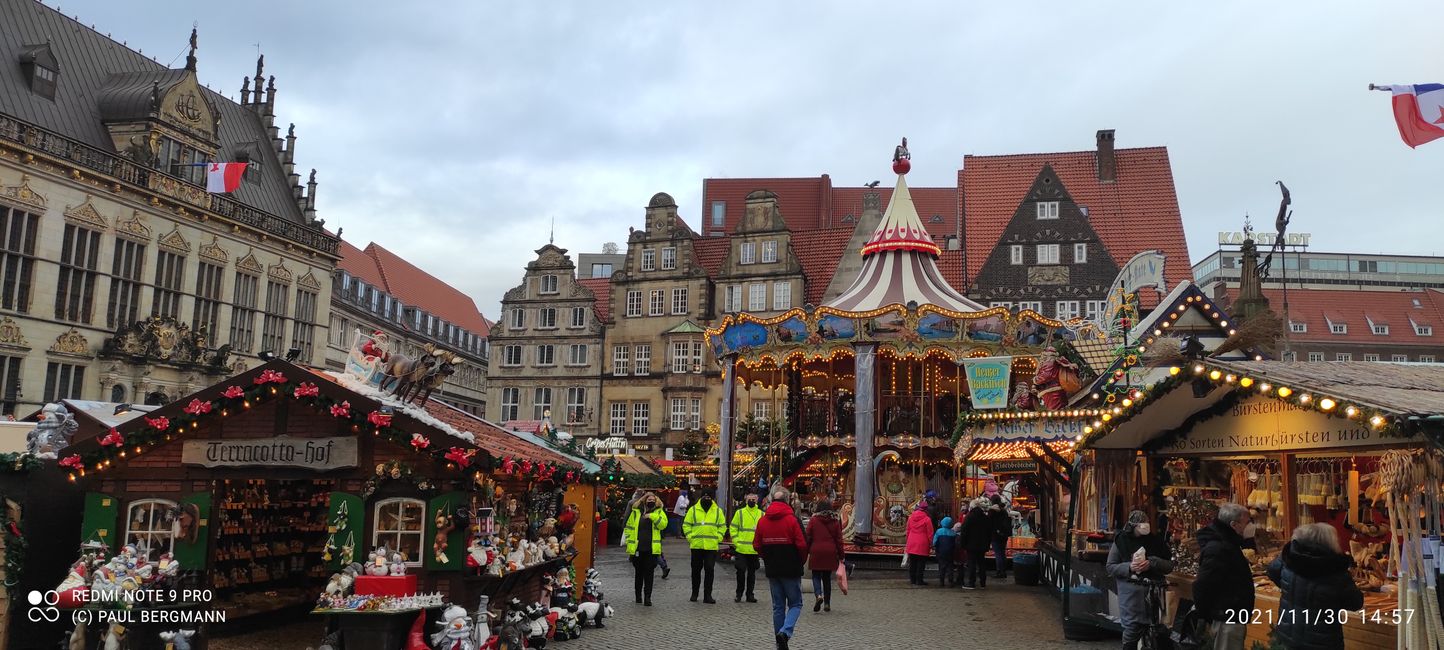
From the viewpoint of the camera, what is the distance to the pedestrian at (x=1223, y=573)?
275 inches

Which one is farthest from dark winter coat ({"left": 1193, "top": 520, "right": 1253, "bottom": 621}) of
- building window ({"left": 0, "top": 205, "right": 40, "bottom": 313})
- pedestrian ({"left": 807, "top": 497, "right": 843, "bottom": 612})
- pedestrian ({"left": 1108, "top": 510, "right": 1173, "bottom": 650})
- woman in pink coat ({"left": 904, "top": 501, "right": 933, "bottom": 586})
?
building window ({"left": 0, "top": 205, "right": 40, "bottom": 313})

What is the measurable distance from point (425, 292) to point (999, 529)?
47.5 m

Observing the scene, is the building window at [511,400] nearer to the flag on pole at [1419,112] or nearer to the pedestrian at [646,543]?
the pedestrian at [646,543]

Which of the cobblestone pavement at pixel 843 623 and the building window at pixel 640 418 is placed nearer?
the cobblestone pavement at pixel 843 623

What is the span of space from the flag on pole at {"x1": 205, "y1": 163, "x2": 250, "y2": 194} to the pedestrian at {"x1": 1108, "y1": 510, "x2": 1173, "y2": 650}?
25978 millimetres

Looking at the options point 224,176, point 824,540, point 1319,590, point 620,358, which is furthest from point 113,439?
point 620,358

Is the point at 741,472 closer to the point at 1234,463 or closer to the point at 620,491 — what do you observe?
the point at 620,491

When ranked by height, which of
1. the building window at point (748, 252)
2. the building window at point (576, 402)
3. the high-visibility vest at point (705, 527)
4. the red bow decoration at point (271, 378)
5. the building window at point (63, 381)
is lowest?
the high-visibility vest at point (705, 527)

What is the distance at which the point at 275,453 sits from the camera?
31.2ft

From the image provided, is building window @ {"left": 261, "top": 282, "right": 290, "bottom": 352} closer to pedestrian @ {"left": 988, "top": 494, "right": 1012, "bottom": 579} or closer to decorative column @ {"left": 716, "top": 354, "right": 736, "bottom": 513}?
decorative column @ {"left": 716, "top": 354, "right": 736, "bottom": 513}

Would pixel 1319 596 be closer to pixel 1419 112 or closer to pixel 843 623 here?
pixel 843 623

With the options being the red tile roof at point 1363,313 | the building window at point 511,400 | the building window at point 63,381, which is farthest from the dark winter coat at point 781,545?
the red tile roof at point 1363,313

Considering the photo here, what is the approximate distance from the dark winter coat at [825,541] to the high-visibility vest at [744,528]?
1666 mm

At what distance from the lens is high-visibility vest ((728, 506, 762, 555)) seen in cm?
1427
